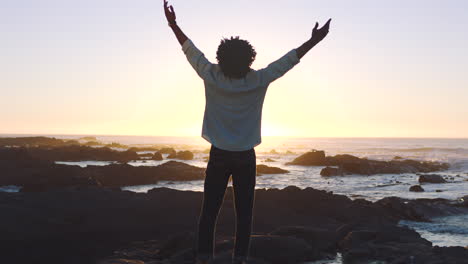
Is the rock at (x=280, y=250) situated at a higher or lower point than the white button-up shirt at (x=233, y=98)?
lower

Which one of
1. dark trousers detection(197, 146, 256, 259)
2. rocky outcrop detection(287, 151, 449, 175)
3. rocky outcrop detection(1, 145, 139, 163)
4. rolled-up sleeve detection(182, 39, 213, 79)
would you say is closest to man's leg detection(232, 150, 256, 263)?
dark trousers detection(197, 146, 256, 259)

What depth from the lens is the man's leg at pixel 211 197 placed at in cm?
351

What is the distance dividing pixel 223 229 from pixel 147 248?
7.22ft

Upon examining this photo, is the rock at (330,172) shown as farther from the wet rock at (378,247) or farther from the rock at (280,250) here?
the rock at (280,250)

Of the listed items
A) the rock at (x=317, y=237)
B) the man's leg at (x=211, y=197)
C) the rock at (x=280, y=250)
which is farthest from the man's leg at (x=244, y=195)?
the rock at (x=317, y=237)

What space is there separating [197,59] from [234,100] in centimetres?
48

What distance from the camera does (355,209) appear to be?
39.3ft

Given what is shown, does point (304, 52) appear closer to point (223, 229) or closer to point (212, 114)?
point (212, 114)

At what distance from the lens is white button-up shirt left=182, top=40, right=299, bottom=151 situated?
134 inches

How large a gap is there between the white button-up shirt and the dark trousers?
109 millimetres

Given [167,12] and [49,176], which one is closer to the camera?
[167,12]

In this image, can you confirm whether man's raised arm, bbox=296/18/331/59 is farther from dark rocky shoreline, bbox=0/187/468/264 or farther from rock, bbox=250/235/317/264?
rock, bbox=250/235/317/264

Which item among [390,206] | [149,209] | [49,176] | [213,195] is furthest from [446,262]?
[49,176]

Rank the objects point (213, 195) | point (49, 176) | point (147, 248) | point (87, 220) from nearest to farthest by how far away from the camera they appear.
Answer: point (213, 195) → point (147, 248) → point (87, 220) → point (49, 176)
